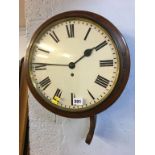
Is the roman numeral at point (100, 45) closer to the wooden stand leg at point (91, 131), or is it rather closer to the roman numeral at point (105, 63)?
the roman numeral at point (105, 63)

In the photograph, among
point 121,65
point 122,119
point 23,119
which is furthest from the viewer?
→ point 23,119

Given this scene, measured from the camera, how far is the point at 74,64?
779 millimetres

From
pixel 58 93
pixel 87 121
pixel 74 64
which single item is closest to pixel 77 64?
pixel 74 64

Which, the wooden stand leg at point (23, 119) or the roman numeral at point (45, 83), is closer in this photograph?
the roman numeral at point (45, 83)

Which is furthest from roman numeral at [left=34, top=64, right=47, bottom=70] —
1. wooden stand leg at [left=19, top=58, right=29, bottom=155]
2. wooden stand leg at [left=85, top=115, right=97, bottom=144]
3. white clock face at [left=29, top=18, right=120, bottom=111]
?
wooden stand leg at [left=19, top=58, right=29, bottom=155]

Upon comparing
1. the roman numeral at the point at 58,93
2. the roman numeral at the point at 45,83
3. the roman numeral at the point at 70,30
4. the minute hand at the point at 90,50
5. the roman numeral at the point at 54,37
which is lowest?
the roman numeral at the point at 58,93

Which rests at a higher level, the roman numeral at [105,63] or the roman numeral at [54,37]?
the roman numeral at [54,37]

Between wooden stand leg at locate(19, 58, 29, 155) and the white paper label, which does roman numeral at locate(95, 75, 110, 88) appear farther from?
wooden stand leg at locate(19, 58, 29, 155)

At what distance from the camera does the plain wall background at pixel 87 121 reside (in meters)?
0.82

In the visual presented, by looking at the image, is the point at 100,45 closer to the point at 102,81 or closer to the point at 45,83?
the point at 102,81

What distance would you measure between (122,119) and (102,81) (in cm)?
18

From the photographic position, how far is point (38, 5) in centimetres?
94

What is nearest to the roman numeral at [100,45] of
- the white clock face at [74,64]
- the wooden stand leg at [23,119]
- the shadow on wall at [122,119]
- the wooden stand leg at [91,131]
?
the white clock face at [74,64]
